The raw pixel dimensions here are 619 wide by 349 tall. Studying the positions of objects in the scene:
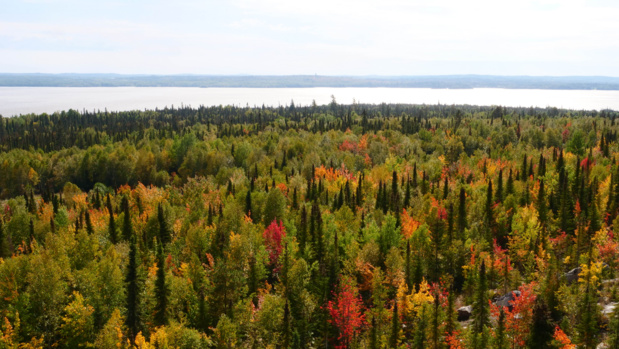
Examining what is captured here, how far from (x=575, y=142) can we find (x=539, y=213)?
8846 cm

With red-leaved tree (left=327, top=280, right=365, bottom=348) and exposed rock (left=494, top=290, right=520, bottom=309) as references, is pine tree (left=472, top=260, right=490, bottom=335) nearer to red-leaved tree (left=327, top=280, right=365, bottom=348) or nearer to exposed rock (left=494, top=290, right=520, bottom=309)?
exposed rock (left=494, top=290, right=520, bottom=309)

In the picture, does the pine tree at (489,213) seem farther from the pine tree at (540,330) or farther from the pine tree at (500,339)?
the pine tree at (500,339)

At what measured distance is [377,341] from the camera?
56.8 metres

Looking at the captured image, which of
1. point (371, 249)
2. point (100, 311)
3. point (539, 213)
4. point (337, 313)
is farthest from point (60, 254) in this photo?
point (539, 213)

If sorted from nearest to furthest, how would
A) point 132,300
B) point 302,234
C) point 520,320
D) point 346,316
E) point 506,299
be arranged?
point 520,320 → point 132,300 → point 346,316 → point 506,299 → point 302,234

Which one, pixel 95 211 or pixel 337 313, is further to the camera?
pixel 95 211

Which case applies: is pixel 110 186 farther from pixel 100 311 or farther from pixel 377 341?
pixel 377 341

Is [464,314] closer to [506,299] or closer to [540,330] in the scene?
[506,299]

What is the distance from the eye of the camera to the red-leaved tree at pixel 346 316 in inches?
2514

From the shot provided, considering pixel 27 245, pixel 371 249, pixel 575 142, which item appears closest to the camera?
pixel 371 249

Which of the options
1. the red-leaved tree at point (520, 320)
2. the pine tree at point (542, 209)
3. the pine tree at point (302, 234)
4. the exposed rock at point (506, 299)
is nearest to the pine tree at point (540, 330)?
the red-leaved tree at point (520, 320)

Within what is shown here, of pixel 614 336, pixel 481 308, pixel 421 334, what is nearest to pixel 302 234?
pixel 481 308

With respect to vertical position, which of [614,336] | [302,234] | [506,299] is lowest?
[506,299]

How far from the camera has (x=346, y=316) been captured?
211 feet
